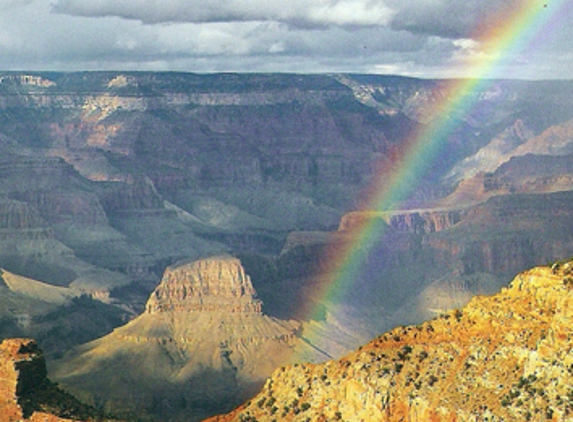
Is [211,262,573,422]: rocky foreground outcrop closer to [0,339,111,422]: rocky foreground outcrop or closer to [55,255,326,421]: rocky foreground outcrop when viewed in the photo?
[0,339,111,422]: rocky foreground outcrop

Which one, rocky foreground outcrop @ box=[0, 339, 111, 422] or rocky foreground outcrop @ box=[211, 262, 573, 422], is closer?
rocky foreground outcrop @ box=[211, 262, 573, 422]

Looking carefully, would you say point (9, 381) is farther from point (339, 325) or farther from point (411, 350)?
point (339, 325)

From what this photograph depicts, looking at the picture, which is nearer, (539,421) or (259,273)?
(539,421)

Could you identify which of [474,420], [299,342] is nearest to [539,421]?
[474,420]

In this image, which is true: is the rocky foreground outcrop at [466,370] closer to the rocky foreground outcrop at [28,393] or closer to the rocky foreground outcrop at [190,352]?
the rocky foreground outcrop at [28,393]

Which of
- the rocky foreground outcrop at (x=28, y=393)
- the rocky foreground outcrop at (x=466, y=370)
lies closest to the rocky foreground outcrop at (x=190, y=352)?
the rocky foreground outcrop at (x=28, y=393)

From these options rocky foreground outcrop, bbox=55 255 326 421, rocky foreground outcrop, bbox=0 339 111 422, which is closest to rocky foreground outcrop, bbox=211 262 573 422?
rocky foreground outcrop, bbox=0 339 111 422
